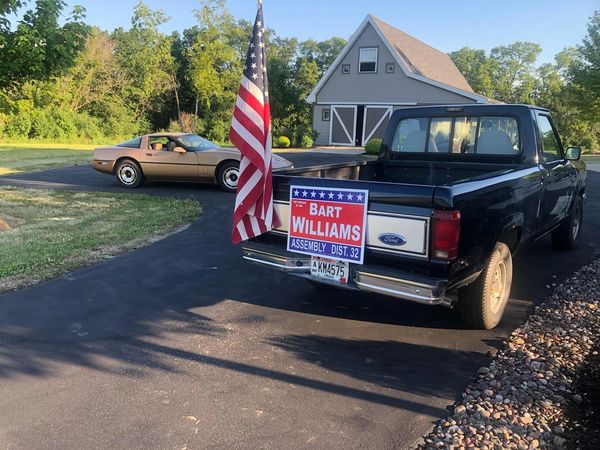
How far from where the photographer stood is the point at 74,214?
366 inches

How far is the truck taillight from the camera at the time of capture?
342 centimetres

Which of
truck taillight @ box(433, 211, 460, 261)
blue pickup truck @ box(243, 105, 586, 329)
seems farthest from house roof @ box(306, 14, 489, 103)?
truck taillight @ box(433, 211, 460, 261)

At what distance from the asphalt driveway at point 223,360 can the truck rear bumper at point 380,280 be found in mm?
532

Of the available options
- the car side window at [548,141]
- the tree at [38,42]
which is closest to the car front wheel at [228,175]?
the tree at [38,42]

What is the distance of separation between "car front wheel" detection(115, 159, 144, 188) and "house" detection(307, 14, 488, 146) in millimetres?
18437

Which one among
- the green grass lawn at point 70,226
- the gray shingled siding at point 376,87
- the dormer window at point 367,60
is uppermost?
the dormer window at point 367,60

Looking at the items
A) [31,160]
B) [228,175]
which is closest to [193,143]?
[228,175]

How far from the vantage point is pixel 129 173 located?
13.0 metres

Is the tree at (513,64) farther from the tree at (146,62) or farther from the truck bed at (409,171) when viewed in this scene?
the truck bed at (409,171)

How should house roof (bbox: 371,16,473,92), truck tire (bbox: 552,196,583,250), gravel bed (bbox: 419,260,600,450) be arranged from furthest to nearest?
house roof (bbox: 371,16,473,92), truck tire (bbox: 552,196,583,250), gravel bed (bbox: 419,260,600,450)

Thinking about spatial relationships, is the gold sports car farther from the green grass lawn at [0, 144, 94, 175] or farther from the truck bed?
the truck bed

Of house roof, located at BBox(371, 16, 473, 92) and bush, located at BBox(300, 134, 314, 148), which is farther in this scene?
bush, located at BBox(300, 134, 314, 148)

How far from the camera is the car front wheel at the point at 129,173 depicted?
42.2ft

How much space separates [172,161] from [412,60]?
20859 millimetres
